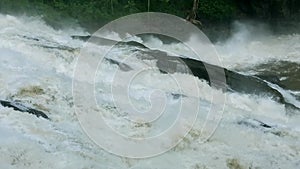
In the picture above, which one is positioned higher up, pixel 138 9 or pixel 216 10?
pixel 216 10

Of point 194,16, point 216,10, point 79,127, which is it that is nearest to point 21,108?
point 79,127

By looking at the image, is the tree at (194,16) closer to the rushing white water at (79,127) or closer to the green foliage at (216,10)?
the green foliage at (216,10)

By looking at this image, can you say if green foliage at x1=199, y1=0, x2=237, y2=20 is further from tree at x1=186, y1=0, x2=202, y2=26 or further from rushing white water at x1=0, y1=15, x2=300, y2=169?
rushing white water at x1=0, y1=15, x2=300, y2=169

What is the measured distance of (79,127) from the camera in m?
7.25

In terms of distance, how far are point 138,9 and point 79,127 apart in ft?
27.1

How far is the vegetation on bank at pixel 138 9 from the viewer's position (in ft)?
44.4

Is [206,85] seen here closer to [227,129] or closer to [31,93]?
[227,129]

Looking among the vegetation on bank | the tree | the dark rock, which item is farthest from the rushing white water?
the tree

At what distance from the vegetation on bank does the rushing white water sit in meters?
2.03

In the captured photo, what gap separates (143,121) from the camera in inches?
303

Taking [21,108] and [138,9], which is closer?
[21,108]

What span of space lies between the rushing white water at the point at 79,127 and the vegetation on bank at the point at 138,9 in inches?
79.9

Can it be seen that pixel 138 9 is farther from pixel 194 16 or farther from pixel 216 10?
pixel 216 10

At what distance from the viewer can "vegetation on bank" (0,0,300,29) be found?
13.5 meters
